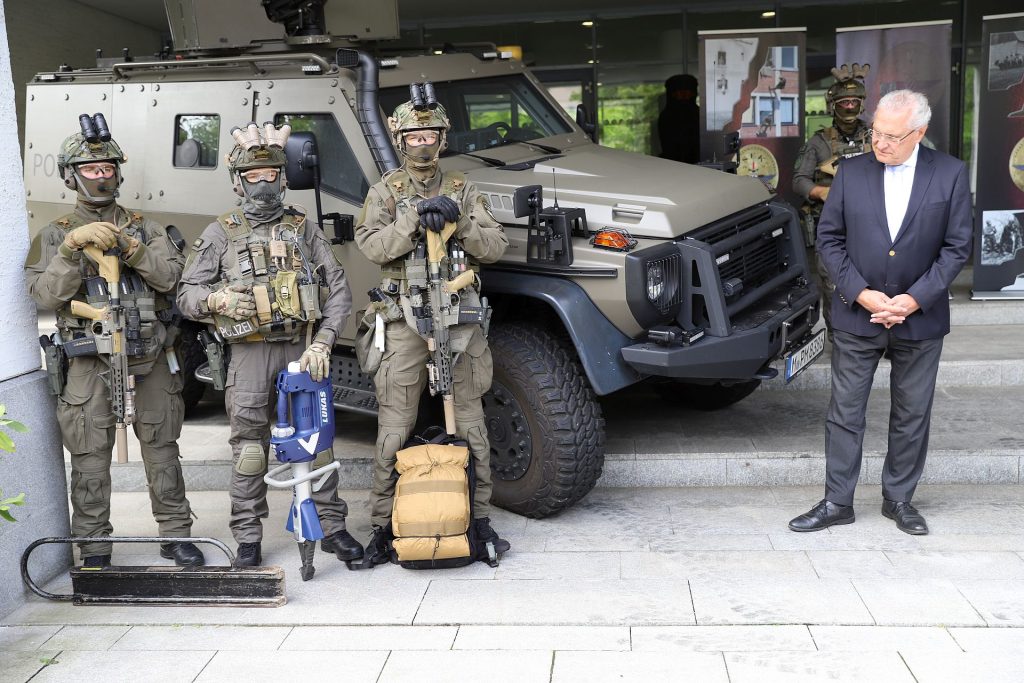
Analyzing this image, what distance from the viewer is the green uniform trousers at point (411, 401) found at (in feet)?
15.4

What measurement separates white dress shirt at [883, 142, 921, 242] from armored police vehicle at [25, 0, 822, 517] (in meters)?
0.71

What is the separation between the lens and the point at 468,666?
3.79 m

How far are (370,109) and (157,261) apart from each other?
1.42 m

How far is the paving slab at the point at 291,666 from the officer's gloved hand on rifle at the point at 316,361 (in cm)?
113

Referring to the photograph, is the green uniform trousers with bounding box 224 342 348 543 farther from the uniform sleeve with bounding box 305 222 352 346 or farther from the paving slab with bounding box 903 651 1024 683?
the paving slab with bounding box 903 651 1024 683

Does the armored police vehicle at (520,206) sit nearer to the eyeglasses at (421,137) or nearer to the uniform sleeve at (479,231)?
the uniform sleeve at (479,231)

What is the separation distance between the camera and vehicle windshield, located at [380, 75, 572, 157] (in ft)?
18.9

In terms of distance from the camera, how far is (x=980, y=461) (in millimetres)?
5453

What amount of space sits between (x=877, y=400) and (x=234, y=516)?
402 cm

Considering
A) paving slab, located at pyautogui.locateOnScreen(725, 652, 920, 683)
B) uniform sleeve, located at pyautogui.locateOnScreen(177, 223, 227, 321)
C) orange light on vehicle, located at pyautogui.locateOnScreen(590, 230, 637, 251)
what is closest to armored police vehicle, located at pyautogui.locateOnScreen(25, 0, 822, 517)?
orange light on vehicle, located at pyautogui.locateOnScreen(590, 230, 637, 251)

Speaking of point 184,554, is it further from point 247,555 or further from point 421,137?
point 421,137

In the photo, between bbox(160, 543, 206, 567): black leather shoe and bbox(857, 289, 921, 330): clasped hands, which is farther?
bbox(160, 543, 206, 567): black leather shoe

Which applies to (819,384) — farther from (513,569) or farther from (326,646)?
(326,646)

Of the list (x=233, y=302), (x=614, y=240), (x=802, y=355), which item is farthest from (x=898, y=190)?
(x=233, y=302)
